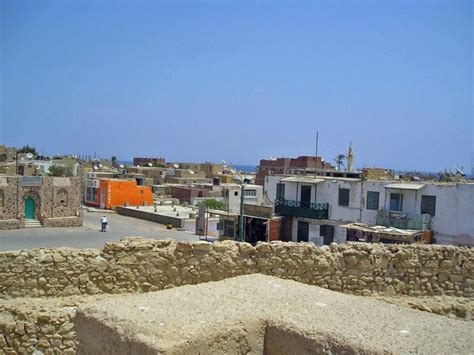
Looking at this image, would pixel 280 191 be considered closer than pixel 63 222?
Yes

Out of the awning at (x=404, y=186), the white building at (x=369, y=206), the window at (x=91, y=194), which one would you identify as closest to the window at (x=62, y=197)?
the window at (x=91, y=194)

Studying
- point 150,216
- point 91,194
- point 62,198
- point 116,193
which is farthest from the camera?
point 91,194

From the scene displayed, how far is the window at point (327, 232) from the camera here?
89.7 ft

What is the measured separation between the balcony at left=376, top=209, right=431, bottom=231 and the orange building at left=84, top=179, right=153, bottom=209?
31.6m

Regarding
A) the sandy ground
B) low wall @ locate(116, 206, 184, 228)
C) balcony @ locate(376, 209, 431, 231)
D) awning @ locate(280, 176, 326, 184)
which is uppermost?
awning @ locate(280, 176, 326, 184)

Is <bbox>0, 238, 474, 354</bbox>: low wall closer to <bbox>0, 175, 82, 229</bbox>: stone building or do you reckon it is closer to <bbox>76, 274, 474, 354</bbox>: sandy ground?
<bbox>76, 274, 474, 354</bbox>: sandy ground

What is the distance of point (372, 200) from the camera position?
25.8m

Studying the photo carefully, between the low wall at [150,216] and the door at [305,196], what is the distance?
1305cm

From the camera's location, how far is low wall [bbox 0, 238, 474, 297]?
8500mm

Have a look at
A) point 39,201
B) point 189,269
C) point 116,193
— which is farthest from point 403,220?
point 116,193

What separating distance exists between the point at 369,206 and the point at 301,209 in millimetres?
4108

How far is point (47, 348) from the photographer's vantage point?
25.2 feet

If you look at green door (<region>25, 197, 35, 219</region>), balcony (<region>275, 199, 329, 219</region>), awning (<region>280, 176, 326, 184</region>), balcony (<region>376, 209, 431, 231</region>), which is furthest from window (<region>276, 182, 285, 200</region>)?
green door (<region>25, 197, 35, 219</region>)

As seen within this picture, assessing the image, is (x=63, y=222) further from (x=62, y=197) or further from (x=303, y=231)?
(x=303, y=231)
